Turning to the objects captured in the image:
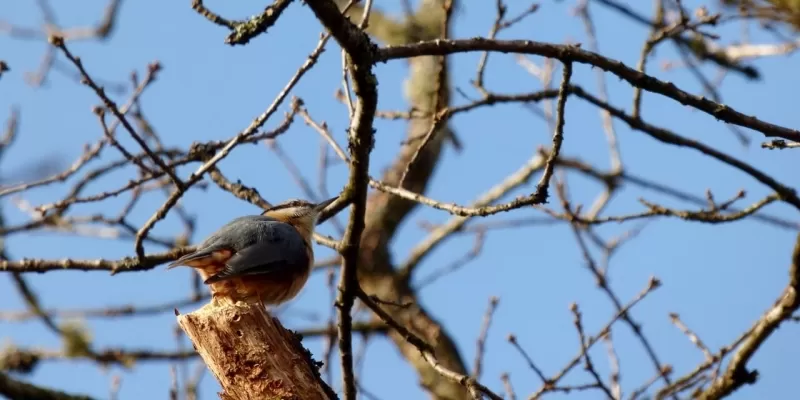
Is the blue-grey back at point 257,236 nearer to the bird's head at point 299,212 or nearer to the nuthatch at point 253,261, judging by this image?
the nuthatch at point 253,261

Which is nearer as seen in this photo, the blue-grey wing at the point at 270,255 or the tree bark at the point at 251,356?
the tree bark at the point at 251,356

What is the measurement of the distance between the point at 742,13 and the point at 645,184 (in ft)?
6.57

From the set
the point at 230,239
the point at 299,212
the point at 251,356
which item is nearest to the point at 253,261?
the point at 230,239

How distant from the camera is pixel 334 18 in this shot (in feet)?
10.1

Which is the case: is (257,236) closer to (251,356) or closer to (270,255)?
(270,255)

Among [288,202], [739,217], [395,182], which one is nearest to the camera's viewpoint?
[739,217]

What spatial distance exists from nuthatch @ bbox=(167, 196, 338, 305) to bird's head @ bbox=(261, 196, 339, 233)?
0.41m

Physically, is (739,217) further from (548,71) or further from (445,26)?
(548,71)

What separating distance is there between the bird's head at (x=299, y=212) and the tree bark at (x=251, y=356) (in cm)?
183

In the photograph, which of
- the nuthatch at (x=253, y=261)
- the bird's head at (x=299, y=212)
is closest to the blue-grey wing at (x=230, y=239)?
the nuthatch at (x=253, y=261)

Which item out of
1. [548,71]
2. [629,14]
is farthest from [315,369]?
[548,71]

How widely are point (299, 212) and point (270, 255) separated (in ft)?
3.68

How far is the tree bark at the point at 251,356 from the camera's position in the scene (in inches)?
148

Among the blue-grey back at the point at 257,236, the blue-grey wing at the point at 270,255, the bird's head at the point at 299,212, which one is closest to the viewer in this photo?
the blue-grey wing at the point at 270,255
